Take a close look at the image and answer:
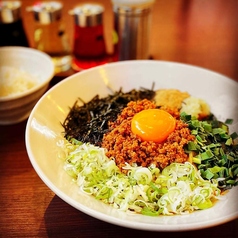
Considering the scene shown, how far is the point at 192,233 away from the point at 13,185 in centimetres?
90

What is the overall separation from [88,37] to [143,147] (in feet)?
3.86

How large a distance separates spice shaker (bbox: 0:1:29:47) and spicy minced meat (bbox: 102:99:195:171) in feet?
4.35

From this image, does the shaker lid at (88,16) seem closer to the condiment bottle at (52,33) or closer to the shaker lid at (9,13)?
the condiment bottle at (52,33)

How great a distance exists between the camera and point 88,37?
8.02 ft

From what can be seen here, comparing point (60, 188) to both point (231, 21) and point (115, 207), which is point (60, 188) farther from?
point (231, 21)

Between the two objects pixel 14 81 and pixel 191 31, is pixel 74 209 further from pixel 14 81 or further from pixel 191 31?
pixel 191 31

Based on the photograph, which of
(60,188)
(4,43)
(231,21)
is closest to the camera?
(60,188)

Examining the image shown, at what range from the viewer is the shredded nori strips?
183 cm

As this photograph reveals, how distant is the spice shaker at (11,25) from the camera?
8.00 feet

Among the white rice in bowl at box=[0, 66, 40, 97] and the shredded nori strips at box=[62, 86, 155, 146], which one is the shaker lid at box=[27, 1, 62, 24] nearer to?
the white rice in bowl at box=[0, 66, 40, 97]

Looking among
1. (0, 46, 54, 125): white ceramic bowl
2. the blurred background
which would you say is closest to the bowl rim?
(0, 46, 54, 125): white ceramic bowl

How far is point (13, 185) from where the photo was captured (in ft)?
5.53

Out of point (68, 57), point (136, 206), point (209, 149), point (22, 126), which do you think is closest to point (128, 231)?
point (136, 206)

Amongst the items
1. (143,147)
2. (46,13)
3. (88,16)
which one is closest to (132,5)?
(88,16)
